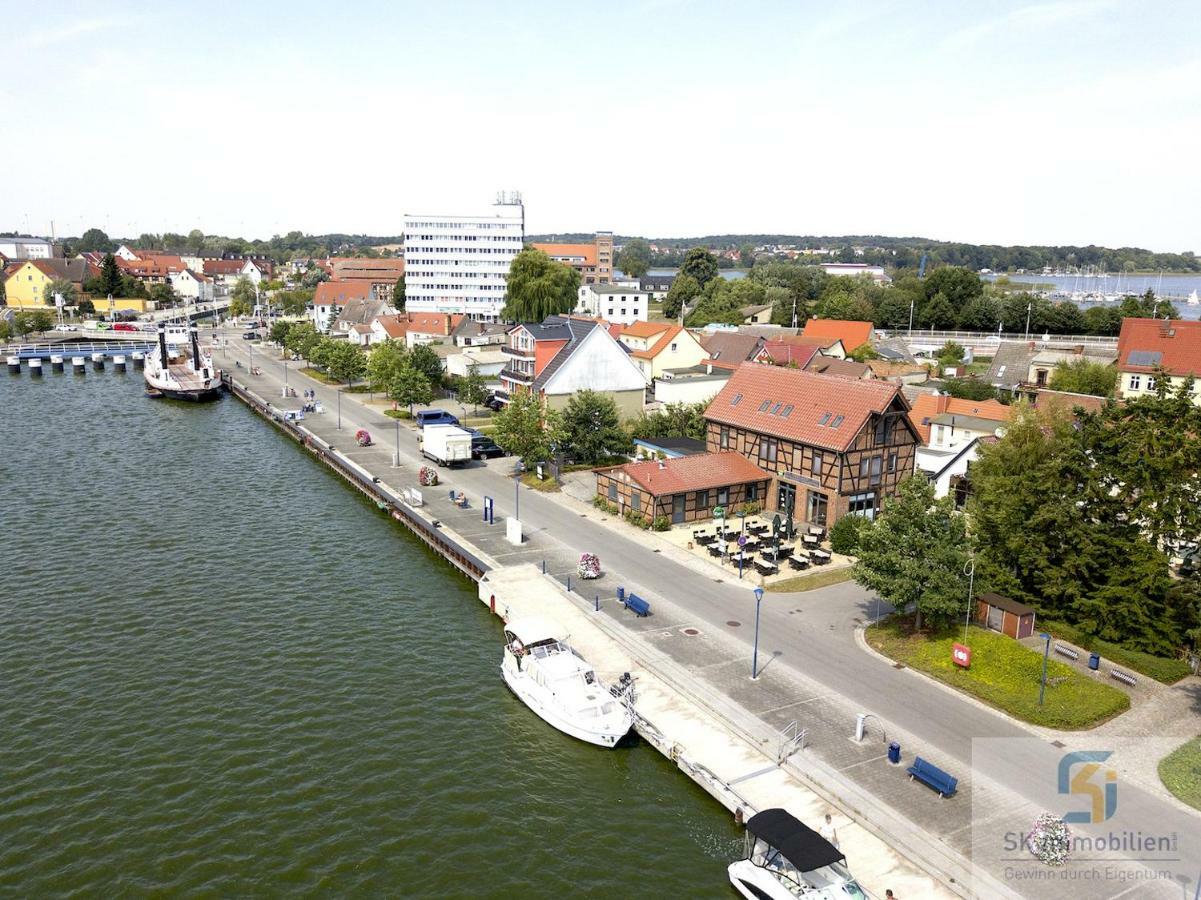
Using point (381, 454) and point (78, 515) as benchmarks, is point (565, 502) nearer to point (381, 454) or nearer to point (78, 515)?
point (381, 454)

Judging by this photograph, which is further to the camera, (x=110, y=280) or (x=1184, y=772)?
(x=110, y=280)

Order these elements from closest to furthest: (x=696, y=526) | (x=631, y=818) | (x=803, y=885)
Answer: (x=803, y=885) < (x=631, y=818) < (x=696, y=526)

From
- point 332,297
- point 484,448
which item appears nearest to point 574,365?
point 484,448

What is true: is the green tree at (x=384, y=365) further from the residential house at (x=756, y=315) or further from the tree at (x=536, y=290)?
the residential house at (x=756, y=315)

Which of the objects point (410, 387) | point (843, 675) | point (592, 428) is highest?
point (410, 387)

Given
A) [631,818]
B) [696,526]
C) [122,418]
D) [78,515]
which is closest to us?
[631,818]

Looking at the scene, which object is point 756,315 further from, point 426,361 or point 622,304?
point 426,361

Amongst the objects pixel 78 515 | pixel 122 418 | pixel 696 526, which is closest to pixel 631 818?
pixel 696 526
